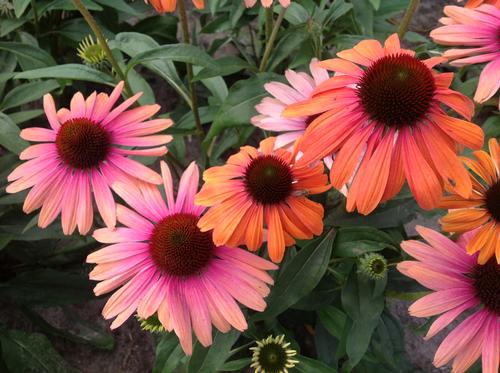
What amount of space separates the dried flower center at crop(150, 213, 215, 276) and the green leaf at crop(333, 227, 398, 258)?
0.26 meters

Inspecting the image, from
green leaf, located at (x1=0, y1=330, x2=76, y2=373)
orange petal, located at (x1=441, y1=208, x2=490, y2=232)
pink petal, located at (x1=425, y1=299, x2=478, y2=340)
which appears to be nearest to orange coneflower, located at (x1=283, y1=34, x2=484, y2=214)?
orange petal, located at (x1=441, y1=208, x2=490, y2=232)

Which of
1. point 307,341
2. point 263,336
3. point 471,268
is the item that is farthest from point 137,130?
point 307,341

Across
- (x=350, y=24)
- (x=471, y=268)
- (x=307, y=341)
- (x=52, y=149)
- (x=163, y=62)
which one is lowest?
(x=307, y=341)

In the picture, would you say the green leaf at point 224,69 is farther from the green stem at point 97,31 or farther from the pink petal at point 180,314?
the pink petal at point 180,314

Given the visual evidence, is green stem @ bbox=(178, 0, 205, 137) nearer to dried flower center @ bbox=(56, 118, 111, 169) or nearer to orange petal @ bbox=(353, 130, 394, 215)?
dried flower center @ bbox=(56, 118, 111, 169)

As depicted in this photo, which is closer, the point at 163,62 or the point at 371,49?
the point at 371,49

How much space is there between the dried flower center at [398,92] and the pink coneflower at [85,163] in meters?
0.37

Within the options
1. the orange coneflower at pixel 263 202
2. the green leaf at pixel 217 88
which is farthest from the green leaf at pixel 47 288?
the orange coneflower at pixel 263 202

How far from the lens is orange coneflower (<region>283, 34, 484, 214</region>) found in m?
0.69

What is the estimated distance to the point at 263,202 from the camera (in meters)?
0.83

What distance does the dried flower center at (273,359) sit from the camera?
0.94m

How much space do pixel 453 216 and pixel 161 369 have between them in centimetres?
63

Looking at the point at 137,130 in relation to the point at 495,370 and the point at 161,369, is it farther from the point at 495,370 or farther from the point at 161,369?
the point at 495,370

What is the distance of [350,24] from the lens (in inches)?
56.6
